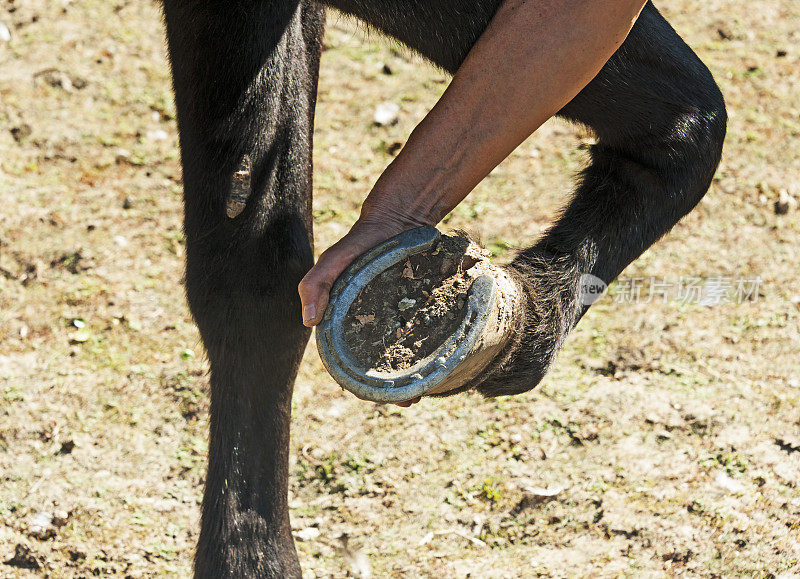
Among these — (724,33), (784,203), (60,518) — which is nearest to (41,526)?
(60,518)

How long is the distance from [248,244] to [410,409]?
35.4 inches

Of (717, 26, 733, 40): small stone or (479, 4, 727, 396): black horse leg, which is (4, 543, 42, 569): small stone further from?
(717, 26, 733, 40): small stone

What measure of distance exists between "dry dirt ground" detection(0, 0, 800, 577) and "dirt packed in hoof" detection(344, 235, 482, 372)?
852 millimetres

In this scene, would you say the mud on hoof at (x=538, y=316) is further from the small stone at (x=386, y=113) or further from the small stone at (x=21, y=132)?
the small stone at (x=21, y=132)

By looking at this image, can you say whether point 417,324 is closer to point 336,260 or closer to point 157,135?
point 336,260

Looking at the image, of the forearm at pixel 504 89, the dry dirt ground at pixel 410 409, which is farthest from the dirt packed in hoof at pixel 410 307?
the dry dirt ground at pixel 410 409

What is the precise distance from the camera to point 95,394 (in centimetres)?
271

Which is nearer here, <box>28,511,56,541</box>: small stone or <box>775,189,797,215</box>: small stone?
<box>28,511,56,541</box>: small stone

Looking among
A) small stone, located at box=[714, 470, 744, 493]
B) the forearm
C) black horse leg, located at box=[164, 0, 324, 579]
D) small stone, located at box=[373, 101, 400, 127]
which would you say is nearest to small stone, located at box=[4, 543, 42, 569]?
black horse leg, located at box=[164, 0, 324, 579]

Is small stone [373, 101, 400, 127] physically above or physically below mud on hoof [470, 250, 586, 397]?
above

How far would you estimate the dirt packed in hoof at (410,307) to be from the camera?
165cm

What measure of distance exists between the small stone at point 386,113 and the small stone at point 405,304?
84.7 inches

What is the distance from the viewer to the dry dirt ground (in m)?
2.31

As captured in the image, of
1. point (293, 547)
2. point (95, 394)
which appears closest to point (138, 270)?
point (95, 394)
